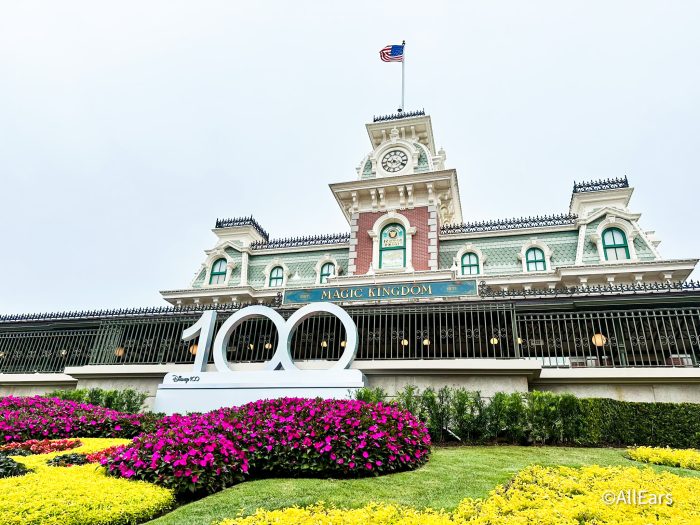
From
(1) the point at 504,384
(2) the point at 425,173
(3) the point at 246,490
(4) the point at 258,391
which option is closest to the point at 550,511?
(3) the point at 246,490

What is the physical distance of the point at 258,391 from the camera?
1189 centimetres

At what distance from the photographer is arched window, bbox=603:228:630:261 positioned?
72.0 feet

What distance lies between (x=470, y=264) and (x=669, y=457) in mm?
17063

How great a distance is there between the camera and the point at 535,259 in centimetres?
2334

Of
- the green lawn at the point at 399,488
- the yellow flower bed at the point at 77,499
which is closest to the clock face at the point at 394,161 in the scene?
the green lawn at the point at 399,488

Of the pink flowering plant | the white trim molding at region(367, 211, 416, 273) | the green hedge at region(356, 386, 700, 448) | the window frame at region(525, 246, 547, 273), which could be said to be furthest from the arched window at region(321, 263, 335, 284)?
the pink flowering plant

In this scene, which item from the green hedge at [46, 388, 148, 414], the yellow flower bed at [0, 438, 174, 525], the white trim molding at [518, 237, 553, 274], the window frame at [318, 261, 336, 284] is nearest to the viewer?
the yellow flower bed at [0, 438, 174, 525]

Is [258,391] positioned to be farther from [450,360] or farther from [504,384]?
[504,384]

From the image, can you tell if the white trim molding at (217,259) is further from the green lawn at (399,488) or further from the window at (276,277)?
the green lawn at (399,488)

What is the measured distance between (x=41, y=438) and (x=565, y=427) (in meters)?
12.0

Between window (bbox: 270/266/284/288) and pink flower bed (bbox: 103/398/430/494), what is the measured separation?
19222 mm

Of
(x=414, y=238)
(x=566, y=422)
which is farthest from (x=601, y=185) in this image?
(x=566, y=422)

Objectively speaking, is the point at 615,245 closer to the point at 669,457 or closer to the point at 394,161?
the point at 394,161

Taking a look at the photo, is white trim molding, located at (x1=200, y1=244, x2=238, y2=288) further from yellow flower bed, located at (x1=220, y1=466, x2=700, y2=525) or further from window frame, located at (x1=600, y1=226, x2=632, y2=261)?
yellow flower bed, located at (x1=220, y1=466, x2=700, y2=525)
